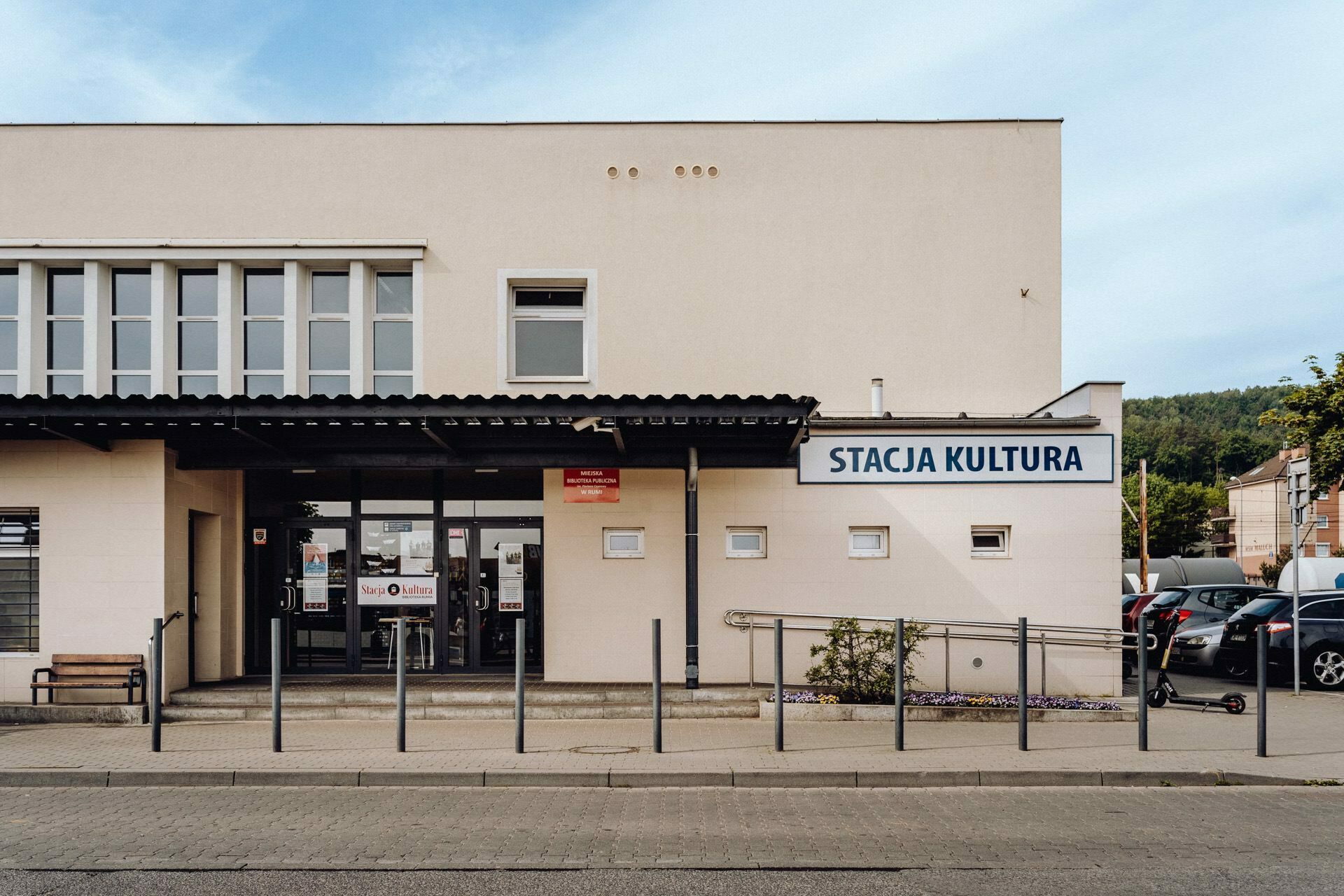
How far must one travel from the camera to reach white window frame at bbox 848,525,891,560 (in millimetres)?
13125

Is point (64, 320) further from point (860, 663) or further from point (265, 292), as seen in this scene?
point (860, 663)

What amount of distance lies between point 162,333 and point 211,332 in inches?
24.9

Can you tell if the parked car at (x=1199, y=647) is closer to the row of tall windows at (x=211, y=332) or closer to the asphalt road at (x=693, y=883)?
the asphalt road at (x=693, y=883)

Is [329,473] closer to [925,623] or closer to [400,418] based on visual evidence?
[400,418]

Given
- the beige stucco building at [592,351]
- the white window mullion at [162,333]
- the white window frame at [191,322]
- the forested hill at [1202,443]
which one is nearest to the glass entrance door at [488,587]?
the beige stucco building at [592,351]

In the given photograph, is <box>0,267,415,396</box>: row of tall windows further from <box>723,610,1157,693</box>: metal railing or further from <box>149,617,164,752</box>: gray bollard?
<box>723,610,1157,693</box>: metal railing

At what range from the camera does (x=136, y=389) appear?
14.9m

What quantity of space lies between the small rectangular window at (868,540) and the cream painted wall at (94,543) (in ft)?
27.4

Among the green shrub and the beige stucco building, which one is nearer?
the green shrub

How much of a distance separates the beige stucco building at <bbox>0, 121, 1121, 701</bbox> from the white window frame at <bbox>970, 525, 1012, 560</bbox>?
3 centimetres

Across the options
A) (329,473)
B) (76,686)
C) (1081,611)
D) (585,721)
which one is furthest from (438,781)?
(1081,611)

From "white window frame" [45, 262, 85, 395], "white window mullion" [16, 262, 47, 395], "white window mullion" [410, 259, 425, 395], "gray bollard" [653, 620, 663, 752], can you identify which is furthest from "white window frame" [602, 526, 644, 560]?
"white window mullion" [16, 262, 47, 395]

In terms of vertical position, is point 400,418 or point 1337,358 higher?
point 1337,358

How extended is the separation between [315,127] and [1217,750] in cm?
1384
